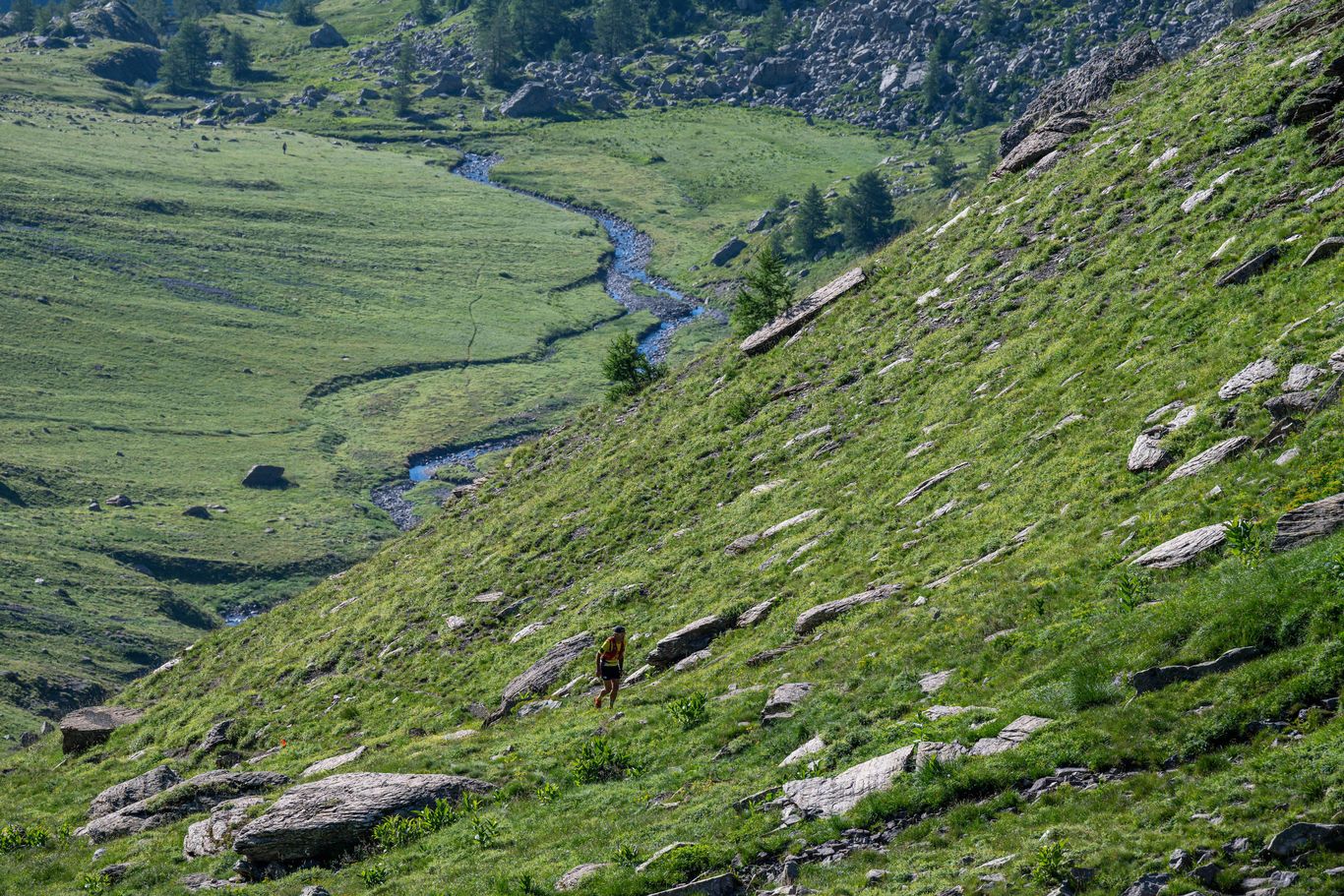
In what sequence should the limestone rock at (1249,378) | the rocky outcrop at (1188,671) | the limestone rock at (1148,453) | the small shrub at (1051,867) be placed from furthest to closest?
A: 1. the limestone rock at (1148,453)
2. the limestone rock at (1249,378)
3. the rocky outcrop at (1188,671)
4. the small shrub at (1051,867)

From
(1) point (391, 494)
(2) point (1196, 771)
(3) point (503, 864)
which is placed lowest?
(1) point (391, 494)

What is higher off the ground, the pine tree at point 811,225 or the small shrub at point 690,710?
the small shrub at point 690,710

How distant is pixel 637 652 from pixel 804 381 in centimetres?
1752

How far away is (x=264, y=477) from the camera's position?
108 metres

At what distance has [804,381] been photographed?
46281 mm

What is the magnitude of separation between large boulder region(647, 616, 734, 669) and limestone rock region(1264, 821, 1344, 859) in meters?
18.1

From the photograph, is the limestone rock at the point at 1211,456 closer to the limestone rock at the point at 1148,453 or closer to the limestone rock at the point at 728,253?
the limestone rock at the point at 1148,453

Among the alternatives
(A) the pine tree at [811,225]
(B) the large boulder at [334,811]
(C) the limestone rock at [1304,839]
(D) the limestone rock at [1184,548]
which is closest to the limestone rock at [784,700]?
(B) the large boulder at [334,811]

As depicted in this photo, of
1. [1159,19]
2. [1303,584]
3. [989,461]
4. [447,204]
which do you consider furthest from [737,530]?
[1159,19]

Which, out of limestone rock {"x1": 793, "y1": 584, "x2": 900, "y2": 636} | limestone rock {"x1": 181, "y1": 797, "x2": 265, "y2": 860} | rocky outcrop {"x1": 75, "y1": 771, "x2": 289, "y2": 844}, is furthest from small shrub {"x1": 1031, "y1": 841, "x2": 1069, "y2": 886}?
rocky outcrop {"x1": 75, "y1": 771, "x2": 289, "y2": 844}

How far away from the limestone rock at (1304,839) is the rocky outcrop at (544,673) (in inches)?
866

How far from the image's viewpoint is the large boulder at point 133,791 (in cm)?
3034

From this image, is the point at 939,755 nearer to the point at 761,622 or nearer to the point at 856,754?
the point at 856,754

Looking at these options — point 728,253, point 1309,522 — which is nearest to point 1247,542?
point 1309,522
